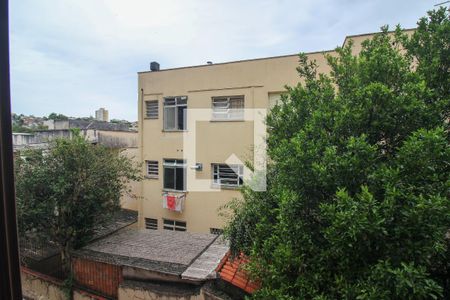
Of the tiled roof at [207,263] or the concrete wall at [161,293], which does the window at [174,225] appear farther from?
the concrete wall at [161,293]

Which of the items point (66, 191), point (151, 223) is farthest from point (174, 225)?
point (66, 191)

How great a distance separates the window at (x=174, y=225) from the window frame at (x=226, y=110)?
4305mm

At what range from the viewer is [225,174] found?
9.45m

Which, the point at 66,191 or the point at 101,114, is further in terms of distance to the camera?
the point at 101,114

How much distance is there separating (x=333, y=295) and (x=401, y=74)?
9.63 feet

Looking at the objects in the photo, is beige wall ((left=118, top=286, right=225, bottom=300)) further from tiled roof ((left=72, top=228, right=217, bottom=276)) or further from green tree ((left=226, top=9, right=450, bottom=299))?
green tree ((left=226, top=9, right=450, bottom=299))

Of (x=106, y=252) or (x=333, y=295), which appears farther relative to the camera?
(x=106, y=252)

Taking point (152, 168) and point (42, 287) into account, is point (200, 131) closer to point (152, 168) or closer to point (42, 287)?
point (152, 168)

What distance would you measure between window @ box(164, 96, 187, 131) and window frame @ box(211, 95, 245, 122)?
4.01 feet

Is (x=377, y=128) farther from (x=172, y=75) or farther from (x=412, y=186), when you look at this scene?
(x=172, y=75)

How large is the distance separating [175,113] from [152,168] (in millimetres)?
2478

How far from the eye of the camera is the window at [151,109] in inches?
408

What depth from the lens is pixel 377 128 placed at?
3250 millimetres

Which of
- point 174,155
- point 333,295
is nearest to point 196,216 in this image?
point 174,155
